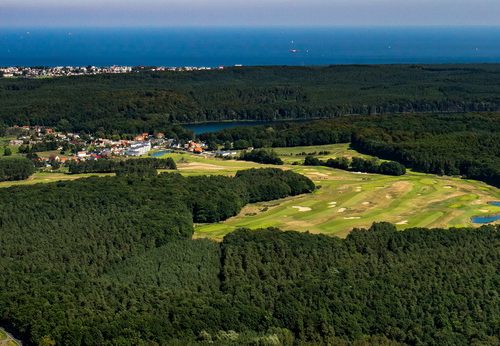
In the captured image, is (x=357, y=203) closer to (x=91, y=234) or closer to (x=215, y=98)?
(x=91, y=234)

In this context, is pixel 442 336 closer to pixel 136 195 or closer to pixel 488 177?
pixel 136 195

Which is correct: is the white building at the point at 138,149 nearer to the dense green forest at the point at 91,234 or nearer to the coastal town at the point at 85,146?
the coastal town at the point at 85,146

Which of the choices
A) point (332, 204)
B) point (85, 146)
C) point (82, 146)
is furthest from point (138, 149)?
point (332, 204)

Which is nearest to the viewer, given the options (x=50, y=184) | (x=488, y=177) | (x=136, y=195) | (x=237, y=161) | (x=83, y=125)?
(x=136, y=195)

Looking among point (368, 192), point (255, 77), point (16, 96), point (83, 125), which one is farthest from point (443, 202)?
point (255, 77)

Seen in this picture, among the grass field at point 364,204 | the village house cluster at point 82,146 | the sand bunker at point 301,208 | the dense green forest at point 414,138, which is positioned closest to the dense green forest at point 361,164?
the grass field at point 364,204

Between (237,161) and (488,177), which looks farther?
(237,161)

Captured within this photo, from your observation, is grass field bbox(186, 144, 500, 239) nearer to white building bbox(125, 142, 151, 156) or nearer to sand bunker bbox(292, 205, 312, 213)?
sand bunker bbox(292, 205, 312, 213)
